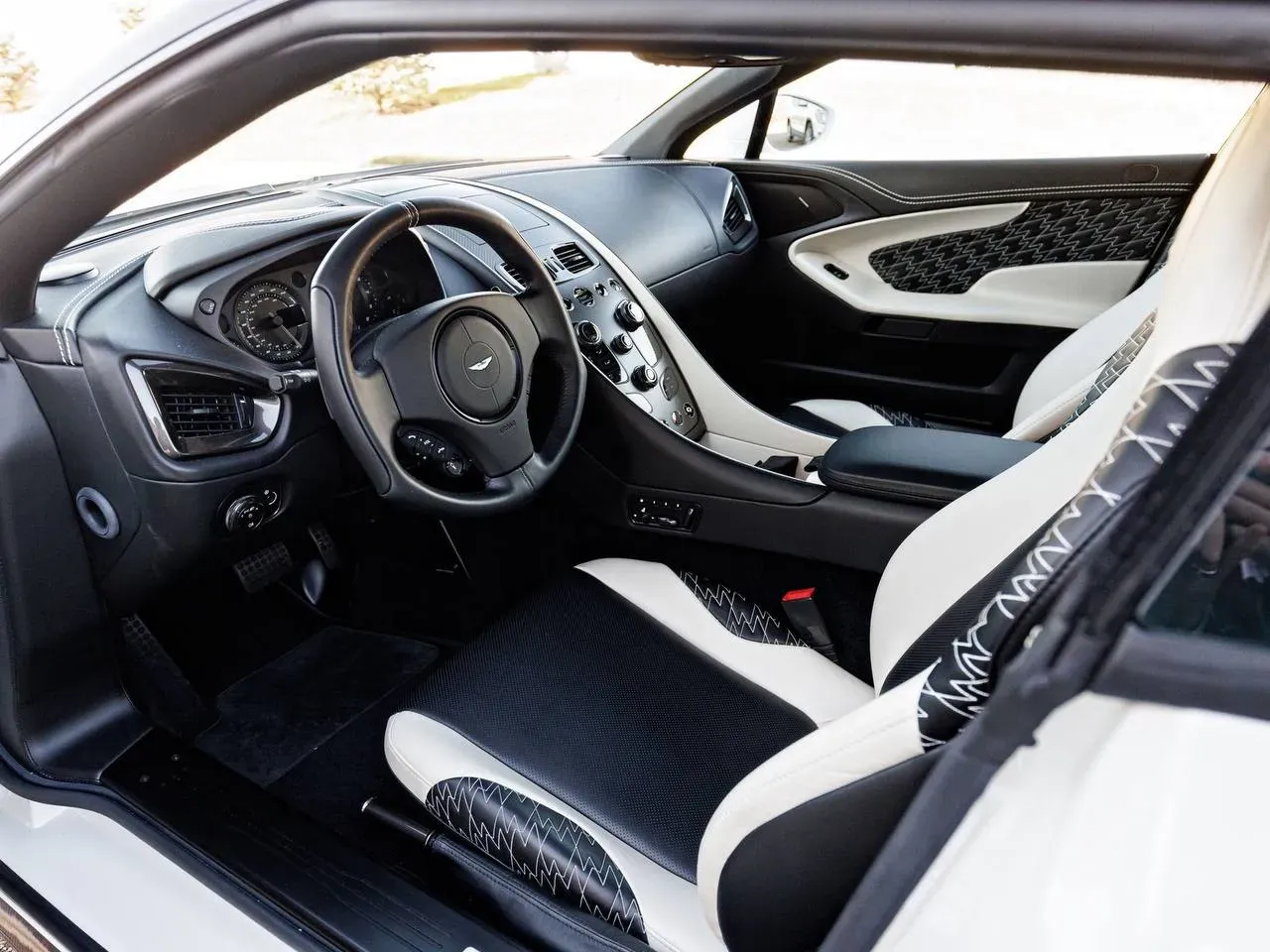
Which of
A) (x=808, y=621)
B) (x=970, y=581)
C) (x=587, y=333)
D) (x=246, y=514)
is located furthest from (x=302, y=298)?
(x=970, y=581)

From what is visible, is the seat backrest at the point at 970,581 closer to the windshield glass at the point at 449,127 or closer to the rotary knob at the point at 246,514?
the rotary knob at the point at 246,514

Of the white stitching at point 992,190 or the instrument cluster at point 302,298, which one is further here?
the white stitching at point 992,190

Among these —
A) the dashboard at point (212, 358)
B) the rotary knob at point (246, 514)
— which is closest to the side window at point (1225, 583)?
the dashboard at point (212, 358)

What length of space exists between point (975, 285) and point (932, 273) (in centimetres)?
11

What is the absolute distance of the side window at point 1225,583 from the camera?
0.53m

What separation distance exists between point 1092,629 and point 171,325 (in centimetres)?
119

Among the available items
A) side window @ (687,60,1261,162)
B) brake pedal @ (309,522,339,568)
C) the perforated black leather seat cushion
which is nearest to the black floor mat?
brake pedal @ (309,522,339,568)

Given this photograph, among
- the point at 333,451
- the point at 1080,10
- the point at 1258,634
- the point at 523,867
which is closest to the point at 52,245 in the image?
the point at 333,451

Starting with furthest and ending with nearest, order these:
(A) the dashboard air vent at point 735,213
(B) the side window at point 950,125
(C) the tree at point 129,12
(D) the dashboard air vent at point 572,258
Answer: (A) the dashboard air vent at point 735,213
(B) the side window at point 950,125
(D) the dashboard air vent at point 572,258
(C) the tree at point 129,12

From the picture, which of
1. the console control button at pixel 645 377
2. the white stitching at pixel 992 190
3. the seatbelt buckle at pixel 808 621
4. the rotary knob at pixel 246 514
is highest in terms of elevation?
the white stitching at pixel 992 190

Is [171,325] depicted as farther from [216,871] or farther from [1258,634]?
[1258,634]

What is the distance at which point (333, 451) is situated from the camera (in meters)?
1.56

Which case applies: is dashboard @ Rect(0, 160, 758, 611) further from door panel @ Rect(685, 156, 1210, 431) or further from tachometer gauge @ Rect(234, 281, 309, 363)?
door panel @ Rect(685, 156, 1210, 431)

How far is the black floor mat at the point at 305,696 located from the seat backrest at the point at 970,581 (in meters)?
1.13
